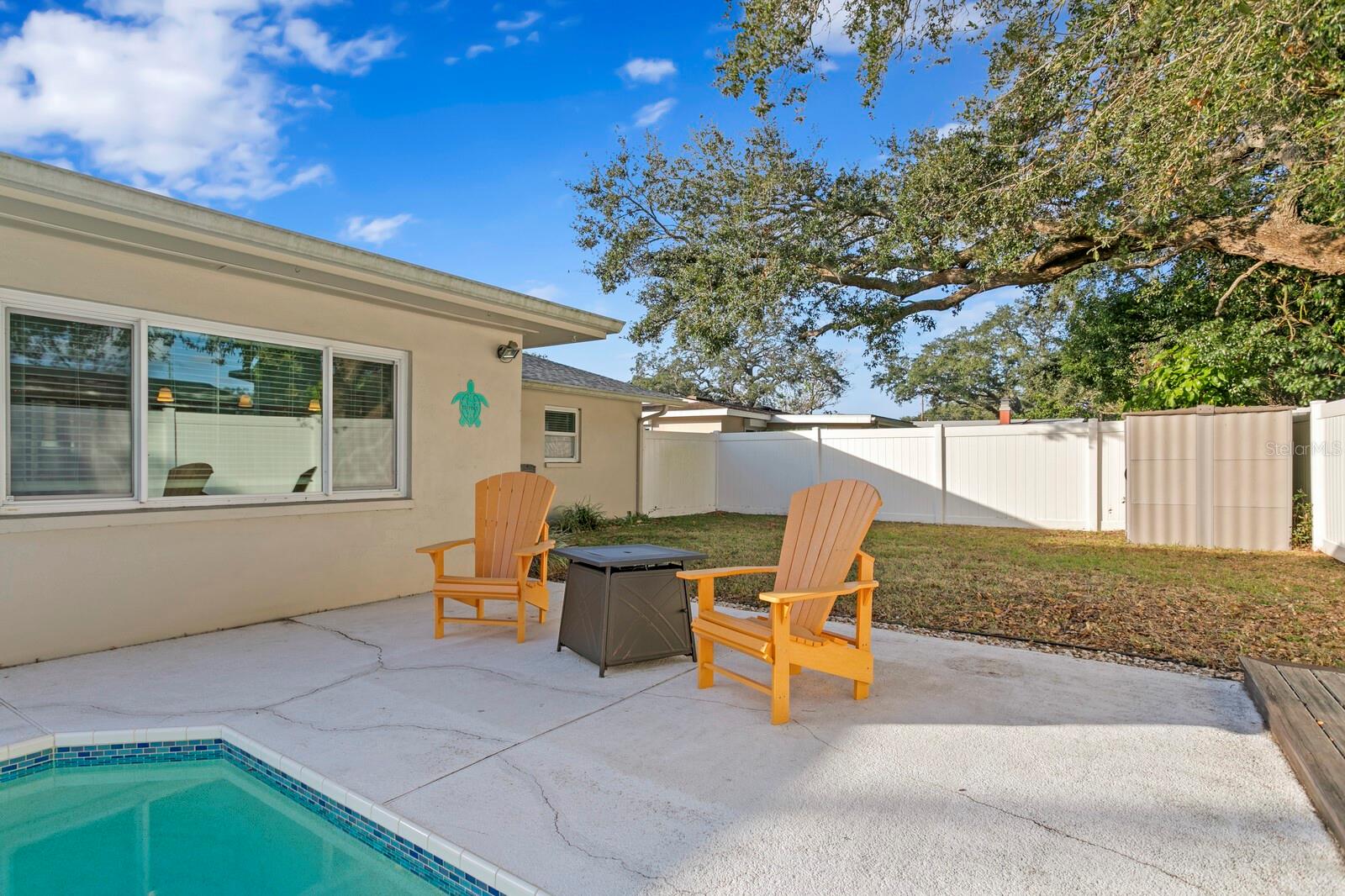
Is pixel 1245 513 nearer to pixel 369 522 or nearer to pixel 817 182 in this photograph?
pixel 817 182

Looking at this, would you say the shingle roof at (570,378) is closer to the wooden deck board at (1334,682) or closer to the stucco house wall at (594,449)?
the stucco house wall at (594,449)

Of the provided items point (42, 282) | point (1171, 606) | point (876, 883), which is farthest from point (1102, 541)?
point (42, 282)

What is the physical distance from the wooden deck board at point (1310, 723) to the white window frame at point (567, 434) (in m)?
9.62

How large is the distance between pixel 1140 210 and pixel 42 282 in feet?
28.3

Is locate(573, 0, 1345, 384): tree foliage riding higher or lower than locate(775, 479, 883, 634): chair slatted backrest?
higher

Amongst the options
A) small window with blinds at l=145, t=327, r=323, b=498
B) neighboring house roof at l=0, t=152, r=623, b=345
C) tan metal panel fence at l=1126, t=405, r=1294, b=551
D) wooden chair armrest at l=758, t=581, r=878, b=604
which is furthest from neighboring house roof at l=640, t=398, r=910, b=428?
wooden chair armrest at l=758, t=581, r=878, b=604

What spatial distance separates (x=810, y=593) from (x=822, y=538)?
0.56 metres

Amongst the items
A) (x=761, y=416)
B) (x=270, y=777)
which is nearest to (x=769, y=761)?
(x=270, y=777)

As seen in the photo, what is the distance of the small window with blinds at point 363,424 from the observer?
5645mm

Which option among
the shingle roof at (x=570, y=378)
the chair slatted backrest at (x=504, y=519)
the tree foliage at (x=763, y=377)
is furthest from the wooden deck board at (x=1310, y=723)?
the tree foliage at (x=763, y=377)

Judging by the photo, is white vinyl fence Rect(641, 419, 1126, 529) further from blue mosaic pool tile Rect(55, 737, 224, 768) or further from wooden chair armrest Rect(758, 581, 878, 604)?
blue mosaic pool tile Rect(55, 737, 224, 768)

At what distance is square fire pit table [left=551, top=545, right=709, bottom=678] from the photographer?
398 centimetres

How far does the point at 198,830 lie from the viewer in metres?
2.61

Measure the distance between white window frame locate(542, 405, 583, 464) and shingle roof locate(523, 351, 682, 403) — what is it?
491mm
